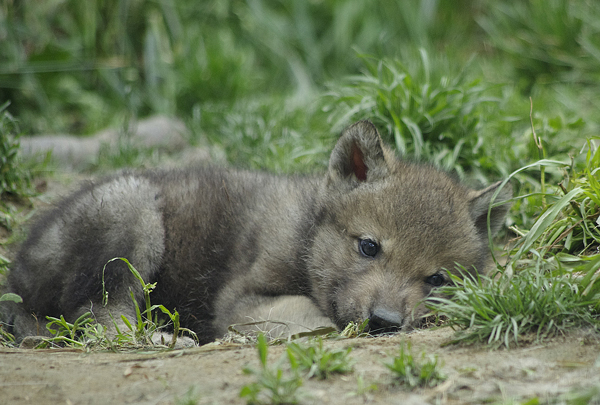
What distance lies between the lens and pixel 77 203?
3.82 metres

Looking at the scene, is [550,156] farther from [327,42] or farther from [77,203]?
[327,42]

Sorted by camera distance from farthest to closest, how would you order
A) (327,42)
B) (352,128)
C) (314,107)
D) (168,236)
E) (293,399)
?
(327,42)
(314,107)
(168,236)
(352,128)
(293,399)

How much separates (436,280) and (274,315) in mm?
950

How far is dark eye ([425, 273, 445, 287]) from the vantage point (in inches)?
133

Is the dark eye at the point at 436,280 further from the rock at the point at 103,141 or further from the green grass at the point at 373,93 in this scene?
the rock at the point at 103,141

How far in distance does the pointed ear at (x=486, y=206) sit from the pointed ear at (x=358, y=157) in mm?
582

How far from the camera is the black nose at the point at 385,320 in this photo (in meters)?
3.01

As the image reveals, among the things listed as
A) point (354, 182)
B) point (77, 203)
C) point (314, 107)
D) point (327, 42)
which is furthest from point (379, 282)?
point (327, 42)

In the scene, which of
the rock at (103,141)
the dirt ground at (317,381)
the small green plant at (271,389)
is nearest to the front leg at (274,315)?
the dirt ground at (317,381)

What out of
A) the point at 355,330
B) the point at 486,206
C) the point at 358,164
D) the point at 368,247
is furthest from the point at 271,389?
the point at 486,206

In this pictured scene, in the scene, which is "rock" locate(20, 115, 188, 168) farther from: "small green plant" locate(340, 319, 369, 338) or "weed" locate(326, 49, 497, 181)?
"small green plant" locate(340, 319, 369, 338)

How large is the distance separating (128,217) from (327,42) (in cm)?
636

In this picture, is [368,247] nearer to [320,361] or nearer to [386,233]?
[386,233]

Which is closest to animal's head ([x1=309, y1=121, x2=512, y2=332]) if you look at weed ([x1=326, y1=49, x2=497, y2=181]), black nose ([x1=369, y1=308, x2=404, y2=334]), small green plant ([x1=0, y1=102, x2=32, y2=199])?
black nose ([x1=369, y1=308, x2=404, y2=334])
